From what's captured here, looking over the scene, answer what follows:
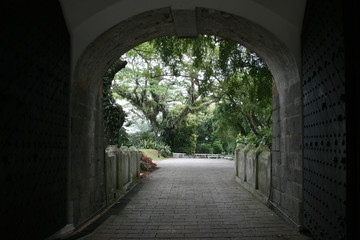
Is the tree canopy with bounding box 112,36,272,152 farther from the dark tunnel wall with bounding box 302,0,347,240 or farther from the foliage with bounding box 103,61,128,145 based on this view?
the dark tunnel wall with bounding box 302,0,347,240

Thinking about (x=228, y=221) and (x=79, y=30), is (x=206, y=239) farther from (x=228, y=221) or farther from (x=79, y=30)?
(x=79, y=30)

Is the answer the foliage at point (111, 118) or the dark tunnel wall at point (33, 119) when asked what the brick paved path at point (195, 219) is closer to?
the dark tunnel wall at point (33, 119)

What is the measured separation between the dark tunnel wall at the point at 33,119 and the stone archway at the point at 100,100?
0.36m

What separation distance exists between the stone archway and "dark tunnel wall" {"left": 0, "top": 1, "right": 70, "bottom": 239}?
1.17ft

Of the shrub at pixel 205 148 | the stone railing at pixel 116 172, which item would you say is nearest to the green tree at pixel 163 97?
the shrub at pixel 205 148

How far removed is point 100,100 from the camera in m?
5.39

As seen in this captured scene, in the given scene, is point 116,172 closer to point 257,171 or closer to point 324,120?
point 257,171

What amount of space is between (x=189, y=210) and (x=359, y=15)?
4292 mm

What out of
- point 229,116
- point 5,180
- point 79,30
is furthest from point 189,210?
point 229,116

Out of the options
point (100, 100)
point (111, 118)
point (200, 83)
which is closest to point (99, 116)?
point (100, 100)

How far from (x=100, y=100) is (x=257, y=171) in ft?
14.2

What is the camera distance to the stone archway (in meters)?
4.16

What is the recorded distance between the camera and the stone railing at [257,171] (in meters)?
5.79

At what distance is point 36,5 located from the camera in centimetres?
308
